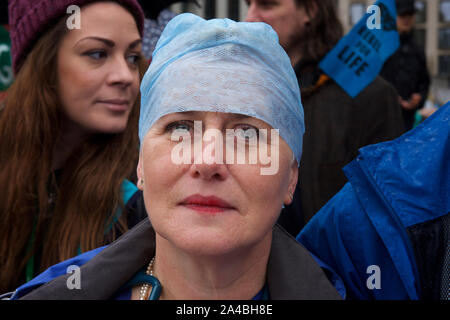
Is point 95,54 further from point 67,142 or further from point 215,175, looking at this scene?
point 215,175

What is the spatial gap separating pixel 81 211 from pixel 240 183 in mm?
1302

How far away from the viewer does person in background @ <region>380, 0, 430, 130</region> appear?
5387 millimetres

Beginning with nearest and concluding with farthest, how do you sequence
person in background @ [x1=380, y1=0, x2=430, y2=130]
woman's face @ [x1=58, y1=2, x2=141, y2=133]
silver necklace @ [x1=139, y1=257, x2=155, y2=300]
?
silver necklace @ [x1=139, y1=257, x2=155, y2=300] → woman's face @ [x1=58, y1=2, x2=141, y2=133] → person in background @ [x1=380, y1=0, x2=430, y2=130]

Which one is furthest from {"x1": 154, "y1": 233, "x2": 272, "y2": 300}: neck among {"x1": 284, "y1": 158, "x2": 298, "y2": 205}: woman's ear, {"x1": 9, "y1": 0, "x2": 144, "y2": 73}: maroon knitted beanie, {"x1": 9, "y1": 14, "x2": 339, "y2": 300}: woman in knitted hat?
{"x1": 9, "y1": 0, "x2": 144, "y2": 73}: maroon knitted beanie

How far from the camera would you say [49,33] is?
273cm

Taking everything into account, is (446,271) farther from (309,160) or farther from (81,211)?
(81,211)

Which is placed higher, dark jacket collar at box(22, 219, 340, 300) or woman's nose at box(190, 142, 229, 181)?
woman's nose at box(190, 142, 229, 181)

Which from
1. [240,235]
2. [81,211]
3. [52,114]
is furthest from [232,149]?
[52,114]

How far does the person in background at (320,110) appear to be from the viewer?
2857mm

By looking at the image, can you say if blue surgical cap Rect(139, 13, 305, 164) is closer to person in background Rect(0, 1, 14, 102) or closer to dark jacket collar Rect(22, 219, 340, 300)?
dark jacket collar Rect(22, 219, 340, 300)

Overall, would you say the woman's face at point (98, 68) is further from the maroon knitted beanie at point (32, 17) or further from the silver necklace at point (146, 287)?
the silver necklace at point (146, 287)

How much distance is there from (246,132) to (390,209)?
21.4 inches

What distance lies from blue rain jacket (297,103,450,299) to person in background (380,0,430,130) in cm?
376

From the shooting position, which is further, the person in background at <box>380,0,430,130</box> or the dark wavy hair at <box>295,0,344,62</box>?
the person in background at <box>380,0,430,130</box>
